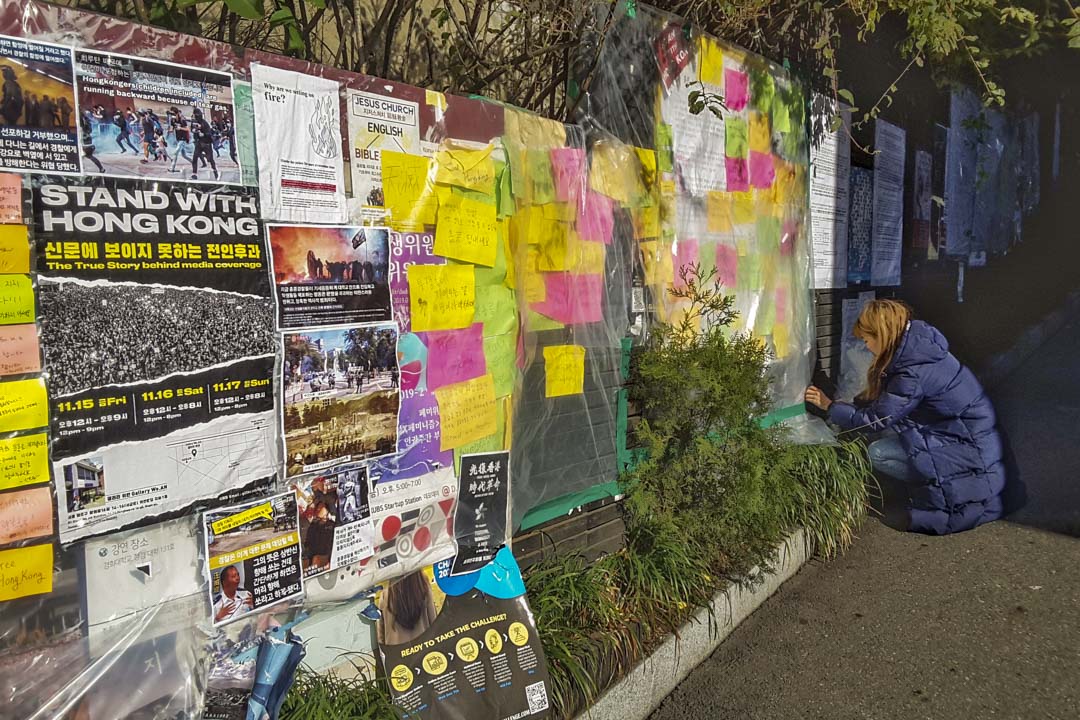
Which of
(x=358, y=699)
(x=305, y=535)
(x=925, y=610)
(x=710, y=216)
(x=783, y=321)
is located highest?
(x=710, y=216)

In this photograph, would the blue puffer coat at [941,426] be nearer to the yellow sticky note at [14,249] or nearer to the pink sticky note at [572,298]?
the pink sticky note at [572,298]

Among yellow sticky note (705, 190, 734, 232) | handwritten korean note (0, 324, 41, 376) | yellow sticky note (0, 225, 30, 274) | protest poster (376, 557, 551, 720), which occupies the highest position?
yellow sticky note (705, 190, 734, 232)

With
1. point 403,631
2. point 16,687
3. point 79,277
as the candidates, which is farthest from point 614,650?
point 79,277

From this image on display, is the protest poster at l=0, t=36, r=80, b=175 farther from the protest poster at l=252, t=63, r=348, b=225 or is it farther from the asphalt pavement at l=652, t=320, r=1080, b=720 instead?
the asphalt pavement at l=652, t=320, r=1080, b=720

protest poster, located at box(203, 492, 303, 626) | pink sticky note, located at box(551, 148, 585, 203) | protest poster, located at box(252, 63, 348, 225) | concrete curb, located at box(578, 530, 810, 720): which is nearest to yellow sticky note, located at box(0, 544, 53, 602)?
protest poster, located at box(203, 492, 303, 626)

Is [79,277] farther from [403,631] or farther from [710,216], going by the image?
[710,216]

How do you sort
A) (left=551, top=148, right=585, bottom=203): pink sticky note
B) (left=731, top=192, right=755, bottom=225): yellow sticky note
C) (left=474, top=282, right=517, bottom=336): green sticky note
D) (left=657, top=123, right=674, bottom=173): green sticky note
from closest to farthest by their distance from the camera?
(left=474, top=282, right=517, bottom=336): green sticky note, (left=551, top=148, right=585, bottom=203): pink sticky note, (left=657, top=123, right=674, bottom=173): green sticky note, (left=731, top=192, right=755, bottom=225): yellow sticky note

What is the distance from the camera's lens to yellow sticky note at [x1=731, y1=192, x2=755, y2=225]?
15.8 ft

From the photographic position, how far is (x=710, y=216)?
4.57 metres

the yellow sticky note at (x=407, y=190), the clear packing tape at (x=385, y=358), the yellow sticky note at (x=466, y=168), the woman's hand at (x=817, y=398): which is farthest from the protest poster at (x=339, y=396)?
the woman's hand at (x=817, y=398)

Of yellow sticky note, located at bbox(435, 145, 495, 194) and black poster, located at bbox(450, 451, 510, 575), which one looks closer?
yellow sticky note, located at bbox(435, 145, 495, 194)

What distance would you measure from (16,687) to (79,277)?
3.39 feet

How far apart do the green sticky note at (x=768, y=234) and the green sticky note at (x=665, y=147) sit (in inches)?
45.1

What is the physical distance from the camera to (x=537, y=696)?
9.70 ft
